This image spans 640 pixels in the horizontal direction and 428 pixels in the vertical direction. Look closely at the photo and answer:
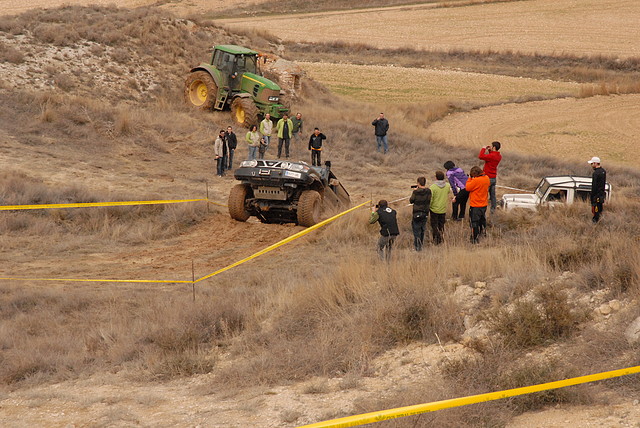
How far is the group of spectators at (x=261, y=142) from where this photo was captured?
19.9 metres

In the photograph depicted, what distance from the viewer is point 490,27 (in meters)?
58.9

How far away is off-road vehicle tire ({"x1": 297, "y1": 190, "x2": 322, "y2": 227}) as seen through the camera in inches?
601

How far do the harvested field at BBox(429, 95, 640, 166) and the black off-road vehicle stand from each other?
12.8 meters

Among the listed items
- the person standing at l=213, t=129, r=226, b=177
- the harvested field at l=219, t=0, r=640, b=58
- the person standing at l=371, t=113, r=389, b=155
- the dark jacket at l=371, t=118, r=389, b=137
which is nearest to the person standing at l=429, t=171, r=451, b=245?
the person standing at l=213, t=129, r=226, b=177

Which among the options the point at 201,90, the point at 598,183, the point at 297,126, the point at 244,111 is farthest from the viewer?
the point at 201,90

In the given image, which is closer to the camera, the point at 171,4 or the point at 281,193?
the point at 281,193

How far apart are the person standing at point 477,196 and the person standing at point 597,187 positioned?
215cm

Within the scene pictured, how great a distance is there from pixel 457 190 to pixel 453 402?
30.6 ft

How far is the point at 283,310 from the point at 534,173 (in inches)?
560

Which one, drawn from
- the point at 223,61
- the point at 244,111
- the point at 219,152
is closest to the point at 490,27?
the point at 223,61

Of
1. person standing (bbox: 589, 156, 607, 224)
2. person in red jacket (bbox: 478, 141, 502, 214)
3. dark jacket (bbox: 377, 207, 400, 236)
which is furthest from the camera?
person in red jacket (bbox: 478, 141, 502, 214)

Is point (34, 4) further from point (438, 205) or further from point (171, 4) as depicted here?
point (438, 205)

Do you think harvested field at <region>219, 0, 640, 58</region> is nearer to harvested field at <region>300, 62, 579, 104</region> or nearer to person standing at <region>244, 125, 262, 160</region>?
harvested field at <region>300, 62, 579, 104</region>

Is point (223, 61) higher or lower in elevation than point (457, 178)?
higher
